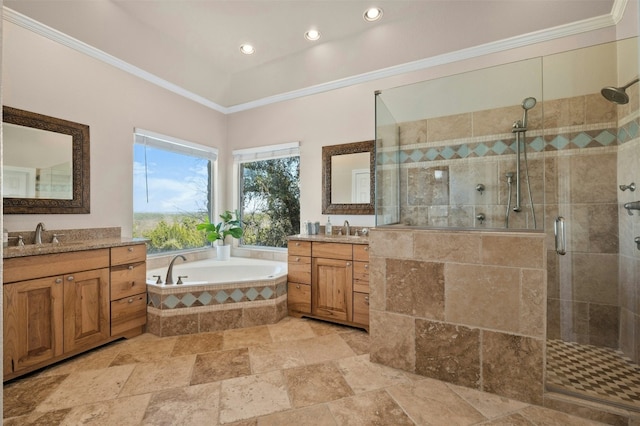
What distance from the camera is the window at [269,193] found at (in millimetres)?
4004

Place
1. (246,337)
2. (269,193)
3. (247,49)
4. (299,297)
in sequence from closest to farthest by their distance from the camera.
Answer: (246,337), (299,297), (247,49), (269,193)

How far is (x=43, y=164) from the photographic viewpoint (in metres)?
2.59

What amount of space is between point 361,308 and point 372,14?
275 centimetres

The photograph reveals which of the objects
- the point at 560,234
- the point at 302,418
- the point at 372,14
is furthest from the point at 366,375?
the point at 372,14

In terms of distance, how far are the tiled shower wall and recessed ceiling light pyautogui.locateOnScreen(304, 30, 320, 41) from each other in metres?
1.66

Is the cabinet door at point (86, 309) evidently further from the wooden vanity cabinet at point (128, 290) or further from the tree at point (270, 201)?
the tree at point (270, 201)

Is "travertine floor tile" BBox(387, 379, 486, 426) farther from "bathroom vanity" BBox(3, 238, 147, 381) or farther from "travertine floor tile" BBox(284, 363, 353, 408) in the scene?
"bathroom vanity" BBox(3, 238, 147, 381)

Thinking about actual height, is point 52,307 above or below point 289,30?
below

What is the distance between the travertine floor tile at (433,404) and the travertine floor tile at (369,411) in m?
0.06

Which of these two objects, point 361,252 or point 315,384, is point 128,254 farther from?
point 361,252

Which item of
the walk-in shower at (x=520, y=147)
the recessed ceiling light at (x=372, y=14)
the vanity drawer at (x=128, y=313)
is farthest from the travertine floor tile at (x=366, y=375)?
the recessed ceiling light at (x=372, y=14)

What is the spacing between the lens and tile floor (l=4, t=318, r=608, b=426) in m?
1.71

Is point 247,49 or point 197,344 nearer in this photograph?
point 197,344

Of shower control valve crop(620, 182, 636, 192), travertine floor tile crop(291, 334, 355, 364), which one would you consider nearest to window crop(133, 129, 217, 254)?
travertine floor tile crop(291, 334, 355, 364)
